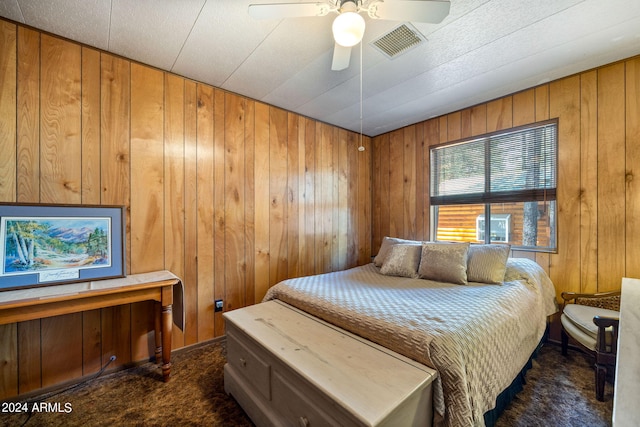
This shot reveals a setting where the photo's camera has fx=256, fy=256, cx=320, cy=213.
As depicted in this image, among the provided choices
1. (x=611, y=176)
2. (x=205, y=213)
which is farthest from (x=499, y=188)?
(x=205, y=213)

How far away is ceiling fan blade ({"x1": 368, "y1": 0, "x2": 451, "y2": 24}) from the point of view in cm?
123

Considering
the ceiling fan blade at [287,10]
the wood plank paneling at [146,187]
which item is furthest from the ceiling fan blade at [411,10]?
the wood plank paneling at [146,187]

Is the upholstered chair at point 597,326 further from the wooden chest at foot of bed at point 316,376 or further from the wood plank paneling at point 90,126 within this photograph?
the wood plank paneling at point 90,126

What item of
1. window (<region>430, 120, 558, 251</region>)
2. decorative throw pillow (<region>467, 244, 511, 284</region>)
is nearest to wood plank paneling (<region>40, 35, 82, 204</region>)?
decorative throw pillow (<region>467, 244, 511, 284</region>)

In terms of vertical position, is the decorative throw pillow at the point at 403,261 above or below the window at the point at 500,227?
below

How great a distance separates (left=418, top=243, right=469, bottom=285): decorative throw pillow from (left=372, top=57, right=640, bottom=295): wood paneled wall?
2.77ft

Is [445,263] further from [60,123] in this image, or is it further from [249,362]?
[60,123]

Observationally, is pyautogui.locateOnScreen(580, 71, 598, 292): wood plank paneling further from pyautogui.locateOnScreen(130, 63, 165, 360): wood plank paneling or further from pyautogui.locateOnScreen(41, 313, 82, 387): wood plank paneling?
pyautogui.locateOnScreen(41, 313, 82, 387): wood plank paneling

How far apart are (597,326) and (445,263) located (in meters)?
0.98

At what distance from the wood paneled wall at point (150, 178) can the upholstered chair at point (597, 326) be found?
242 cm

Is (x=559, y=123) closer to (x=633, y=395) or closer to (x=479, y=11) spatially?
(x=479, y=11)

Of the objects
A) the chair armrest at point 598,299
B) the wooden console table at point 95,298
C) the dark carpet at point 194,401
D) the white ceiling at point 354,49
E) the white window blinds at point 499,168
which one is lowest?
the dark carpet at point 194,401

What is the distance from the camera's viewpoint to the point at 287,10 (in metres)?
1.29

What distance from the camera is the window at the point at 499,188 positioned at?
250 centimetres
